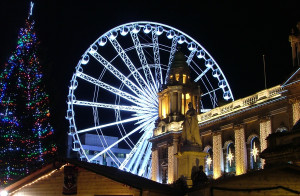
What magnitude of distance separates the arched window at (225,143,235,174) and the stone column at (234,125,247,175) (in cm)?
150

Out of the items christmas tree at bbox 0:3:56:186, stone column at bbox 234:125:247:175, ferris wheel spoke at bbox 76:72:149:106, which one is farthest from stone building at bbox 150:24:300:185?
christmas tree at bbox 0:3:56:186

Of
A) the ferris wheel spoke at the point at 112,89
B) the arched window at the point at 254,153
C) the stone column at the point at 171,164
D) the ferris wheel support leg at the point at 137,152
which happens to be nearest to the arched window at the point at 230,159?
the arched window at the point at 254,153

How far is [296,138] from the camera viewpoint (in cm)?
2577

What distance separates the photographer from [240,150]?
4531cm

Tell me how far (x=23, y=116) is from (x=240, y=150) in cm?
2143

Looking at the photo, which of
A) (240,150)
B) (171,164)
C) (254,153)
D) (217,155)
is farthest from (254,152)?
(171,164)

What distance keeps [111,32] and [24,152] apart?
1922 cm

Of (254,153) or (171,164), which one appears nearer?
(254,153)

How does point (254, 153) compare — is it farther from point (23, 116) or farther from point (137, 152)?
point (23, 116)

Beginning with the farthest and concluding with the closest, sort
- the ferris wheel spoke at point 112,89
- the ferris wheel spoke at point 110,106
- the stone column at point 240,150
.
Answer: the ferris wheel spoke at point 112,89 < the ferris wheel spoke at point 110,106 < the stone column at point 240,150

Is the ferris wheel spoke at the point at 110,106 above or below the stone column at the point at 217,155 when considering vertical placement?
above

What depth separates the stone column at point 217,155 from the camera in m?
48.0

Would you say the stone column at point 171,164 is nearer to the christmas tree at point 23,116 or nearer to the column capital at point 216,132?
the column capital at point 216,132

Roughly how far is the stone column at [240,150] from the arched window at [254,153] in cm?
73
